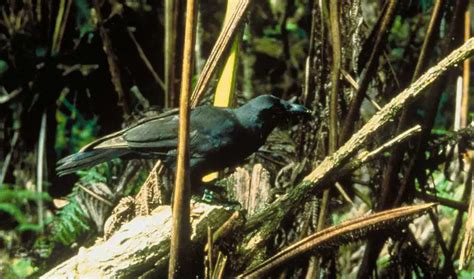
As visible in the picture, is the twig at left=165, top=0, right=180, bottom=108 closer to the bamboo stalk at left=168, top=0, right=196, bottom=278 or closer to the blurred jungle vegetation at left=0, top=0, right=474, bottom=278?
the blurred jungle vegetation at left=0, top=0, right=474, bottom=278

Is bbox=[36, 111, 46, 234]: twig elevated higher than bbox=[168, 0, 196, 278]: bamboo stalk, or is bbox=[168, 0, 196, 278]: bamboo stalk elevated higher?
bbox=[168, 0, 196, 278]: bamboo stalk

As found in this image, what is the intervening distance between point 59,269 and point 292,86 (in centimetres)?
353

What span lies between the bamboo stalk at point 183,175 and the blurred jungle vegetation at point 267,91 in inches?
34.6

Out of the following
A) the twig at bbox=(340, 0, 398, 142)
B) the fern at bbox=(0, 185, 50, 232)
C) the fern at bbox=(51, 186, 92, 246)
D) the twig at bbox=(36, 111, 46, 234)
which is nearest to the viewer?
the twig at bbox=(340, 0, 398, 142)

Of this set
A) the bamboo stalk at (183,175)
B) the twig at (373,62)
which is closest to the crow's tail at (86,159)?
the twig at (373,62)

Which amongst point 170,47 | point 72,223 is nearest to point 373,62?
point 170,47

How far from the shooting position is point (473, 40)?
193cm

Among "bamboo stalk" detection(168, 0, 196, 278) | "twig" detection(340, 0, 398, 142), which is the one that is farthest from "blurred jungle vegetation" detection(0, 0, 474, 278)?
"bamboo stalk" detection(168, 0, 196, 278)

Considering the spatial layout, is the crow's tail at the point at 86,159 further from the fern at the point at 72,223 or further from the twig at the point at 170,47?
the fern at the point at 72,223

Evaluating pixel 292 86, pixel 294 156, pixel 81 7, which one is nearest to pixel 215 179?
pixel 294 156

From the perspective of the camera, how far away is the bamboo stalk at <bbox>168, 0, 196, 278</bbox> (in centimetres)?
161

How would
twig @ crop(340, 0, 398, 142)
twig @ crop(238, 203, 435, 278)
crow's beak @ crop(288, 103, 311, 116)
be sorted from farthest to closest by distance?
crow's beak @ crop(288, 103, 311, 116) < twig @ crop(340, 0, 398, 142) < twig @ crop(238, 203, 435, 278)

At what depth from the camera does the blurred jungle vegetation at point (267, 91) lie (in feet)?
8.77

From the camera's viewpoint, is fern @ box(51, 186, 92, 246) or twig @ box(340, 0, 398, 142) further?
fern @ box(51, 186, 92, 246)
